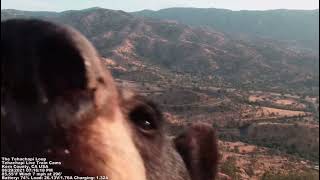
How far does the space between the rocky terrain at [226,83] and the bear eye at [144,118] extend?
1418 cm

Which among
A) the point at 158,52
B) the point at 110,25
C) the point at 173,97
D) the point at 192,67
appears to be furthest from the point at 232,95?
the point at 110,25

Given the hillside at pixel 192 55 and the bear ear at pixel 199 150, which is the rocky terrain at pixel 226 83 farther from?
the bear ear at pixel 199 150

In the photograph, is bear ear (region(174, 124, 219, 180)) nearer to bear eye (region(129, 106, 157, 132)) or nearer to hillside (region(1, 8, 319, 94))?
bear eye (region(129, 106, 157, 132))

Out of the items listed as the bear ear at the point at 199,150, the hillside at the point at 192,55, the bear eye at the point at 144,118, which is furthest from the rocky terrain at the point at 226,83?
the bear eye at the point at 144,118

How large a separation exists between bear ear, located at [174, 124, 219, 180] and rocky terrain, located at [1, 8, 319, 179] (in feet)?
44.3

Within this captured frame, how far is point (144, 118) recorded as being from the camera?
2.31m

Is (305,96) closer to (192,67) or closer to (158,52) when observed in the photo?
(192,67)

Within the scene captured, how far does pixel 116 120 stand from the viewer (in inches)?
68.1

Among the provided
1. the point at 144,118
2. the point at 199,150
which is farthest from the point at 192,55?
the point at 144,118

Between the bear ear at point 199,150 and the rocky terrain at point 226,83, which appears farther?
the rocky terrain at point 226,83

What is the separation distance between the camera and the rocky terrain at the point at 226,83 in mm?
38781

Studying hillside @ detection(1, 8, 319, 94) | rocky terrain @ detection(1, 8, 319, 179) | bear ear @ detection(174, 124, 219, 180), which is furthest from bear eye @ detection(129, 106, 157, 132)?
hillside @ detection(1, 8, 319, 94)

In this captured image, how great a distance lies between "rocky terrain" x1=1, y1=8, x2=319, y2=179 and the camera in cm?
3878

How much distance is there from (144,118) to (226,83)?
79.8 m
